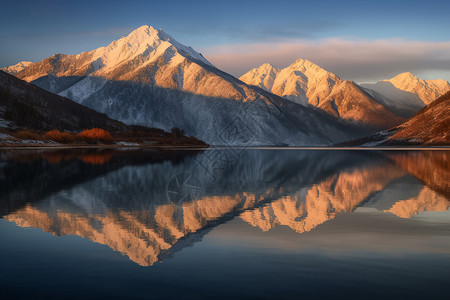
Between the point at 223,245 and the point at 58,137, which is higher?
the point at 58,137

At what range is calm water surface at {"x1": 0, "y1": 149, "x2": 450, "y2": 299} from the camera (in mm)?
9898

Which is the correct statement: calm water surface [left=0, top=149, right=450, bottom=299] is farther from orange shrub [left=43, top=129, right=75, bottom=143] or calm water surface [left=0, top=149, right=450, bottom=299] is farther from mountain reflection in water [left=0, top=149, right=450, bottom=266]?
orange shrub [left=43, top=129, right=75, bottom=143]

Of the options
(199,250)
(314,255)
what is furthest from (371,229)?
(199,250)

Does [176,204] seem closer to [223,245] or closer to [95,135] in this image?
[223,245]

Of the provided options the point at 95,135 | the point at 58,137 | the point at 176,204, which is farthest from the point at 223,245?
the point at 95,135

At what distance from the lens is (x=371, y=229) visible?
52.4 feet

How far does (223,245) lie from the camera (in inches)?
530

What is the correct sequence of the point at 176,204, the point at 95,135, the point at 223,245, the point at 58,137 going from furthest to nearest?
the point at 95,135
the point at 58,137
the point at 176,204
the point at 223,245

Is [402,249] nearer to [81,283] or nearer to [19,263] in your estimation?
[81,283]

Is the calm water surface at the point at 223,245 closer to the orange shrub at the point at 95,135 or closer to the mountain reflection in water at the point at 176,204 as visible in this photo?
the mountain reflection in water at the point at 176,204

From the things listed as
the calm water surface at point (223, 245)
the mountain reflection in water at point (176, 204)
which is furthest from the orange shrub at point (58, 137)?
the calm water surface at point (223, 245)

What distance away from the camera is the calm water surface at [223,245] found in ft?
32.5

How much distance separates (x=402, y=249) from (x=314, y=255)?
276 cm

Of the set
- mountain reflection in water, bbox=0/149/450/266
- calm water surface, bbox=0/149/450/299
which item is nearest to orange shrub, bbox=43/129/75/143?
mountain reflection in water, bbox=0/149/450/266
